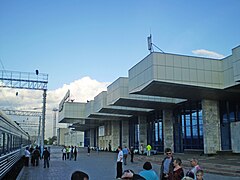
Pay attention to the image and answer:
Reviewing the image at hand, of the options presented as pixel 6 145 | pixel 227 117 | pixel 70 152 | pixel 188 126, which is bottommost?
pixel 70 152

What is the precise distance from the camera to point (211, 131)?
29.1m

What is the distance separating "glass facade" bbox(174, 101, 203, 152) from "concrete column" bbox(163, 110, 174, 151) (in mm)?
620

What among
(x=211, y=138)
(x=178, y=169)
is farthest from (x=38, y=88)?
(x=178, y=169)

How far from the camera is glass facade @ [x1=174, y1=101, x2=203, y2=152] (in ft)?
109

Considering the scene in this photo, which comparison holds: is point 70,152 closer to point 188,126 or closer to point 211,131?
point 188,126

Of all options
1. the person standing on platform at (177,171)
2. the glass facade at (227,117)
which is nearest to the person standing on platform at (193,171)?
the person standing on platform at (177,171)

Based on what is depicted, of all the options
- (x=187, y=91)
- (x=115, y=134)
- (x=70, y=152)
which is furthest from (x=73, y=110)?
(x=187, y=91)

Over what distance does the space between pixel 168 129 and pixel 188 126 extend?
3259 mm

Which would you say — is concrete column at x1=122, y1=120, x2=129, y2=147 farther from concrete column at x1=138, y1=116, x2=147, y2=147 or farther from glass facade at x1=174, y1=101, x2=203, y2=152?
glass facade at x1=174, y1=101, x2=203, y2=152

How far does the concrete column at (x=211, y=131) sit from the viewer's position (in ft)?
94.9

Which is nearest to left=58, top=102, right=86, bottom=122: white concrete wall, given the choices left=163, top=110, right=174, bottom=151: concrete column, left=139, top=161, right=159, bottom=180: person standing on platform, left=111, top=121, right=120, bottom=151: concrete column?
left=111, top=121, right=120, bottom=151: concrete column

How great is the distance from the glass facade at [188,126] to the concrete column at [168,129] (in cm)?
62

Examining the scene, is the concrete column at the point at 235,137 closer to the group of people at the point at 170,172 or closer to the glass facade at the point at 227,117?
the glass facade at the point at 227,117

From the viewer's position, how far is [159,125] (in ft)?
144
